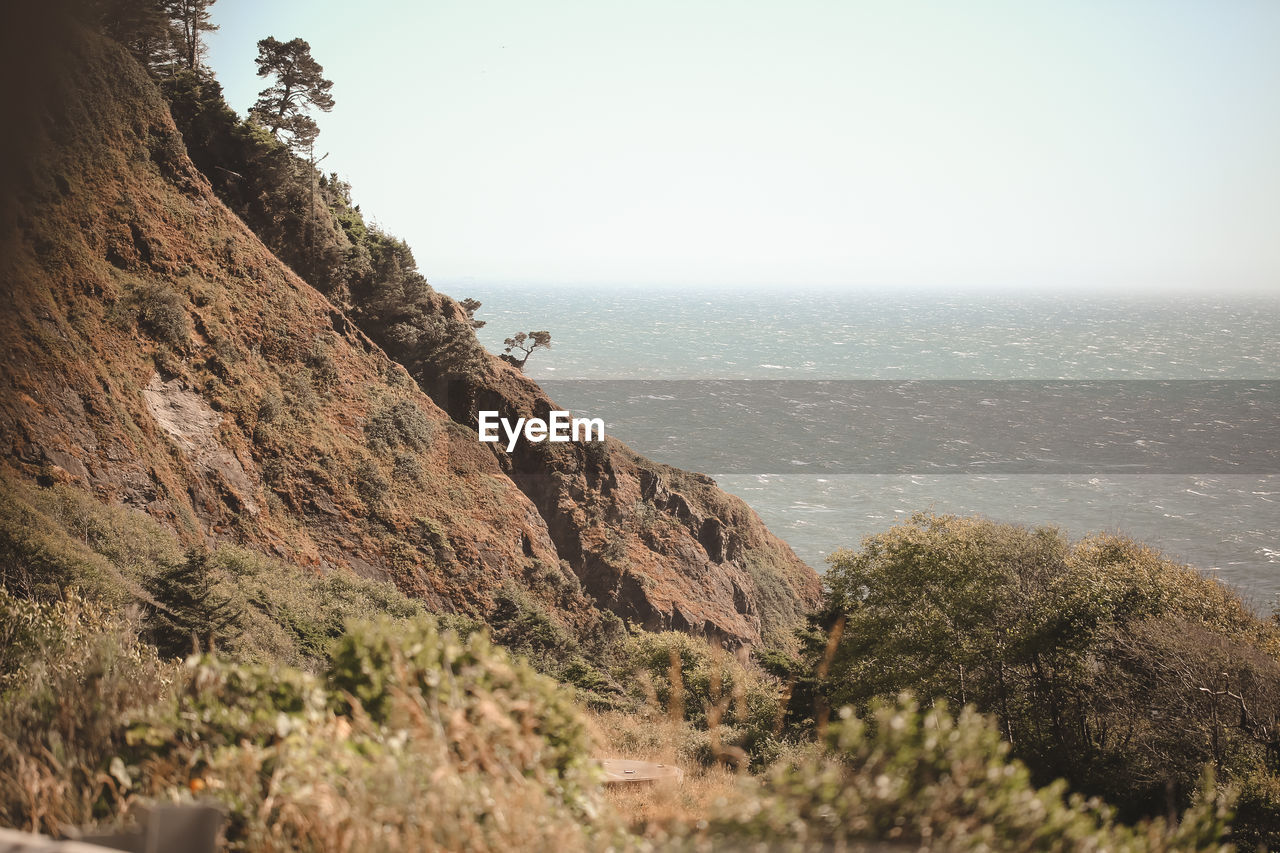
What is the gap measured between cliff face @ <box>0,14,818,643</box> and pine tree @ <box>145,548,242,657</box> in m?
4.56

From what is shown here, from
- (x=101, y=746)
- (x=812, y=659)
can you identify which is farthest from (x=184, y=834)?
(x=812, y=659)

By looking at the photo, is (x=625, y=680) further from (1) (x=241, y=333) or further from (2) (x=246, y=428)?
(1) (x=241, y=333)

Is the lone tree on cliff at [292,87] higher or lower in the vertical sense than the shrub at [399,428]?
higher

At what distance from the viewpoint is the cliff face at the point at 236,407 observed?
2197 centimetres

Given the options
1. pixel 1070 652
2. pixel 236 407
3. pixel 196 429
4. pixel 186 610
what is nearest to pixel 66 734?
pixel 186 610

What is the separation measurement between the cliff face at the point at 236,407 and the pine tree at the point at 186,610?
4563 millimetres

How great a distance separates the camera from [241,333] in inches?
1125

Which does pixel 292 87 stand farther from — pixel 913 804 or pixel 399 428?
pixel 913 804

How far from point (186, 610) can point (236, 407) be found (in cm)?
1138

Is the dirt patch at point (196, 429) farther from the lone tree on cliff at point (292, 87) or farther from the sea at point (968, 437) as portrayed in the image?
the sea at point (968, 437)

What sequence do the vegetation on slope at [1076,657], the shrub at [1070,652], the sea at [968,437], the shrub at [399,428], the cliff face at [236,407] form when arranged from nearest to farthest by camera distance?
the vegetation on slope at [1076,657] → the shrub at [1070,652] → the cliff face at [236,407] → the shrub at [399,428] → the sea at [968,437]

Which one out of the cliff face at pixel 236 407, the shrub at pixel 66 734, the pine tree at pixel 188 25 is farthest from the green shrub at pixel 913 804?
the pine tree at pixel 188 25

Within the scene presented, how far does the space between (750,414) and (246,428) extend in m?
104

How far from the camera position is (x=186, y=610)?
661 inches
